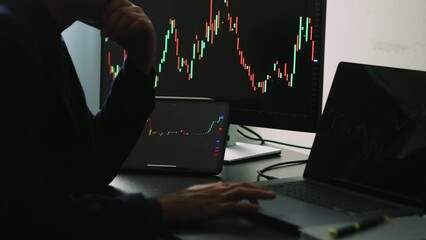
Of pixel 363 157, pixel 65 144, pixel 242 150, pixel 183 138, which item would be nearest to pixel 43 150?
pixel 65 144

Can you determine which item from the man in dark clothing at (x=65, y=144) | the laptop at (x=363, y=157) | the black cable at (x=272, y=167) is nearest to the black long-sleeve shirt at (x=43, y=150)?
the man in dark clothing at (x=65, y=144)

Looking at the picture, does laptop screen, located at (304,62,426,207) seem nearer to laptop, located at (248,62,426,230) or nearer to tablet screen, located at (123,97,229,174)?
laptop, located at (248,62,426,230)

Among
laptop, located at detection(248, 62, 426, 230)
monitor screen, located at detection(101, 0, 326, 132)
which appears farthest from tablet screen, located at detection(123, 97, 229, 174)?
laptop, located at detection(248, 62, 426, 230)

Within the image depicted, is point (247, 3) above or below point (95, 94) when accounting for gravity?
above

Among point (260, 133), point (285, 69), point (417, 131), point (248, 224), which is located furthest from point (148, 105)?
point (260, 133)

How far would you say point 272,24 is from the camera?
1413mm

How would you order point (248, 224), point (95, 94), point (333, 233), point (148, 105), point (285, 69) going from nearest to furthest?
1. point (333, 233)
2. point (248, 224)
3. point (148, 105)
4. point (285, 69)
5. point (95, 94)

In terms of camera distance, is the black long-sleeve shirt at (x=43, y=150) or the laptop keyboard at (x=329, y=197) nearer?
the black long-sleeve shirt at (x=43, y=150)

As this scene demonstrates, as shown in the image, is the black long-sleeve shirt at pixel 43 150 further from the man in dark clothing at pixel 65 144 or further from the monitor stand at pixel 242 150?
the monitor stand at pixel 242 150

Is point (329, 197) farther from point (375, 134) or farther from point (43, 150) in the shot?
point (43, 150)

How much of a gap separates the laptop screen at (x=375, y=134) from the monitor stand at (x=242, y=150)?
11.0 inches

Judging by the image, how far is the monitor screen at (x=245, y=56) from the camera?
1.37 meters

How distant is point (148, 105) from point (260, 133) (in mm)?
660

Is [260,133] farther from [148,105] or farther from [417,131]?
[417,131]
